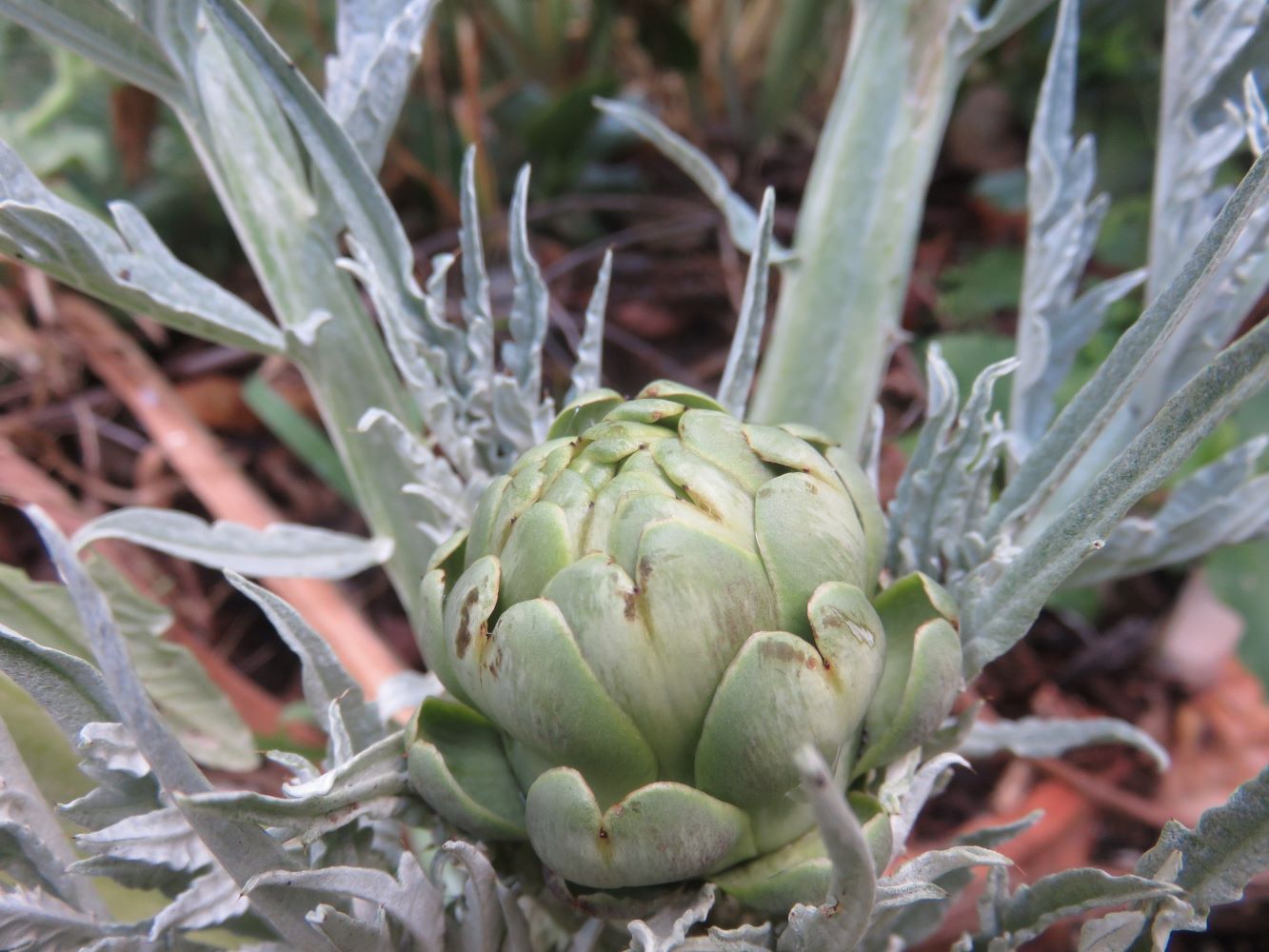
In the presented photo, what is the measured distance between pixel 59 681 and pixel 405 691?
7.8 inches

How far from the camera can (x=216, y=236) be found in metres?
1.22

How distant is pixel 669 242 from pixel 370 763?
943 mm

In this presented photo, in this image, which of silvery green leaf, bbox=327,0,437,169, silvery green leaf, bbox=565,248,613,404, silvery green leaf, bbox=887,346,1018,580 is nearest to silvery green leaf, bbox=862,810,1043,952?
silvery green leaf, bbox=887,346,1018,580

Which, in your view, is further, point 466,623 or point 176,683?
point 176,683

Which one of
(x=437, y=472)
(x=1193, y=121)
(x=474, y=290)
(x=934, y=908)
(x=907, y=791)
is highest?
(x=1193, y=121)

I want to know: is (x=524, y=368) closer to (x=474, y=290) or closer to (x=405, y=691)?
(x=474, y=290)

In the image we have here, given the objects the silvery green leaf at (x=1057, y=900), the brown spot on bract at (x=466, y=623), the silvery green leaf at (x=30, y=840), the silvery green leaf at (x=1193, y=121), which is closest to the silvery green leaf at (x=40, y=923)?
the silvery green leaf at (x=30, y=840)

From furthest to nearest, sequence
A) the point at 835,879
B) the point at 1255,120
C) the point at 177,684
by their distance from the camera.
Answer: the point at 177,684, the point at 1255,120, the point at 835,879

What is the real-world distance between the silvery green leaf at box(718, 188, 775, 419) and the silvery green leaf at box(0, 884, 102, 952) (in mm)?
437

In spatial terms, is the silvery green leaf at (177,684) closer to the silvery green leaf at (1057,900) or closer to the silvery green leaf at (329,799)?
the silvery green leaf at (329,799)

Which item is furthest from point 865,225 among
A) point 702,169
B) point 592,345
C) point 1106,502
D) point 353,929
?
point 353,929

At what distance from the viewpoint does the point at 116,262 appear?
0.58 metres

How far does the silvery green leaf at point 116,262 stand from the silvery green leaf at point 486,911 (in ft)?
1.15

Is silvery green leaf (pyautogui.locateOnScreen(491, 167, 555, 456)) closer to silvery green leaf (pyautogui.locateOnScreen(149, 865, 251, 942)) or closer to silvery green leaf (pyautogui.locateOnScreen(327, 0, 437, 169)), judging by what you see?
silvery green leaf (pyautogui.locateOnScreen(327, 0, 437, 169))
